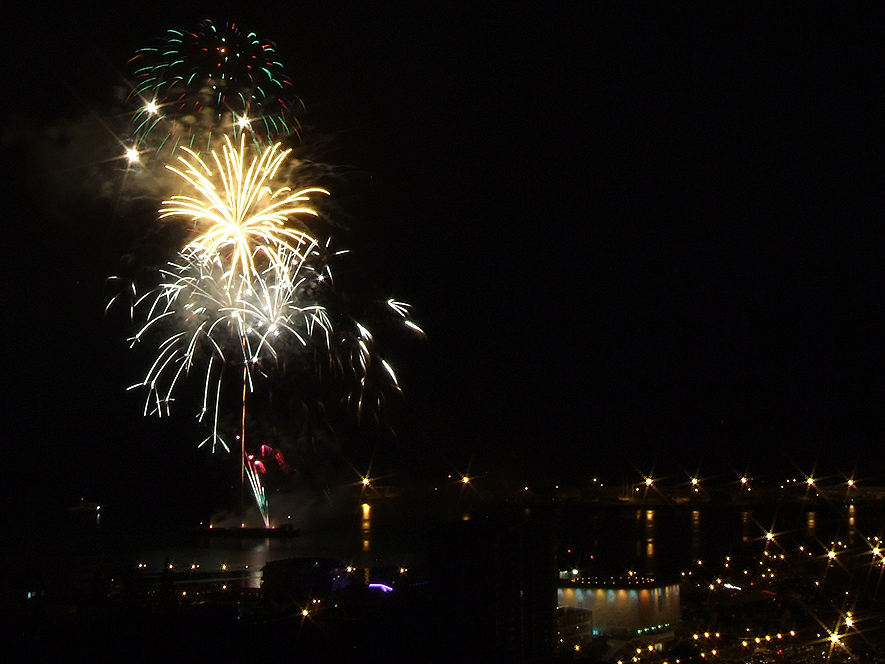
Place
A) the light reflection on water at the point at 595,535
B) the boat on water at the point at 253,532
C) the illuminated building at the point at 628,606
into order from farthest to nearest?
1. the boat on water at the point at 253,532
2. the light reflection on water at the point at 595,535
3. the illuminated building at the point at 628,606

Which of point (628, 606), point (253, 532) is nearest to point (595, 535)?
point (253, 532)

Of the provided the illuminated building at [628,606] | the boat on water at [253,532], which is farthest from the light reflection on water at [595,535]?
the illuminated building at [628,606]

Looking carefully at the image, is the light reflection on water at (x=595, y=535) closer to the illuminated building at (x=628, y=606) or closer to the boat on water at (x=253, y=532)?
the boat on water at (x=253, y=532)

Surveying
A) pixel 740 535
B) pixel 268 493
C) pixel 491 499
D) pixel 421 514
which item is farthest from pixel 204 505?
pixel 740 535

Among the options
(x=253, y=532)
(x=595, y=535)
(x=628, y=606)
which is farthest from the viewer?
(x=595, y=535)

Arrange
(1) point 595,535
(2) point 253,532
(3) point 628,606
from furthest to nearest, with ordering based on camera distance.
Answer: (1) point 595,535
(2) point 253,532
(3) point 628,606

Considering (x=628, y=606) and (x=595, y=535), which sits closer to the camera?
(x=628, y=606)

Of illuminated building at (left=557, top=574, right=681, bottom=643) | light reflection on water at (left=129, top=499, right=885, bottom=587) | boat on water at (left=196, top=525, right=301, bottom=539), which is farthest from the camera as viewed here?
boat on water at (left=196, top=525, right=301, bottom=539)

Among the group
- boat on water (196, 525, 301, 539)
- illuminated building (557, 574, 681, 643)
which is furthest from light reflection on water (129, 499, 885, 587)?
illuminated building (557, 574, 681, 643)

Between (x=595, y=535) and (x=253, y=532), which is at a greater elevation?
(x=253, y=532)

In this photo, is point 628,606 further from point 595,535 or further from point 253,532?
point 253,532

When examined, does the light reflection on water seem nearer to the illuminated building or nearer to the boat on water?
the boat on water
